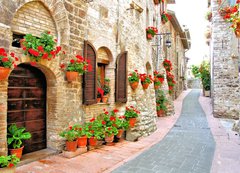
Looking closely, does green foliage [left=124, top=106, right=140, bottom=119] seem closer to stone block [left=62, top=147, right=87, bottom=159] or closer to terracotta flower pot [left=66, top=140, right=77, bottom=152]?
stone block [left=62, top=147, right=87, bottom=159]

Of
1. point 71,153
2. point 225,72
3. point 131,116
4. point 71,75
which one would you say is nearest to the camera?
point 71,153

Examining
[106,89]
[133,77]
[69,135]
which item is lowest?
[69,135]

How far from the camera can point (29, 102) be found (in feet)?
15.9

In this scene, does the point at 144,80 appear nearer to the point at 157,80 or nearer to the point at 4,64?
the point at 157,80

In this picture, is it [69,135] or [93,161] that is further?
[69,135]

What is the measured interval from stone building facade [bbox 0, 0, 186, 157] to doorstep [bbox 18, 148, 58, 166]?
0.56 feet

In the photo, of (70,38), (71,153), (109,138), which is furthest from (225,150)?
(70,38)

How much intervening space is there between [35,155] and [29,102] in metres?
1.21

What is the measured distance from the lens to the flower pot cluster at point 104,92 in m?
6.66

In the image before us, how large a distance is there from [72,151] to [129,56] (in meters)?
4.42

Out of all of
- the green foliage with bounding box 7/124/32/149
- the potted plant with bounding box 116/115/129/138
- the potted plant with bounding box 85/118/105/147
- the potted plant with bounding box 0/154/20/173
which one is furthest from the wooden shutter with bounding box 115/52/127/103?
the potted plant with bounding box 0/154/20/173

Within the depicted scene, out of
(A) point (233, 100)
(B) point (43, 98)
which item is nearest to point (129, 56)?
(B) point (43, 98)

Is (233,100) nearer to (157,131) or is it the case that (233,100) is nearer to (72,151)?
(157,131)

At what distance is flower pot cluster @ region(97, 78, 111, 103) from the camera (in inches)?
262
